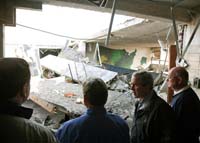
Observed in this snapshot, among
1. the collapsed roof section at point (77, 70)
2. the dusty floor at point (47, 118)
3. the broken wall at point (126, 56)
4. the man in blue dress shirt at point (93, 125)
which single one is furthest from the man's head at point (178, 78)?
the broken wall at point (126, 56)

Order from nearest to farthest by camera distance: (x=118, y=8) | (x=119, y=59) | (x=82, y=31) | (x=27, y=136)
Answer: (x=27, y=136) < (x=118, y=8) < (x=82, y=31) < (x=119, y=59)

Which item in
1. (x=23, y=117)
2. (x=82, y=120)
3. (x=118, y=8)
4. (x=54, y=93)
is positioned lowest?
(x=54, y=93)

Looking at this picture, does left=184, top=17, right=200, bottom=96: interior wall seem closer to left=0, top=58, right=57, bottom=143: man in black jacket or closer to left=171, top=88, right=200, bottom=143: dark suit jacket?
left=171, top=88, right=200, bottom=143: dark suit jacket

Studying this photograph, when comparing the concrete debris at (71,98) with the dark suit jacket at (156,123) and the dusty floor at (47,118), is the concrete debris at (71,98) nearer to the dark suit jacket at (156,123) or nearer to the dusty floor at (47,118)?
the dusty floor at (47,118)

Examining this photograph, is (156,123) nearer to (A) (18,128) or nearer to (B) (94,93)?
(B) (94,93)

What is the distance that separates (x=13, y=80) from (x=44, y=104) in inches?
138

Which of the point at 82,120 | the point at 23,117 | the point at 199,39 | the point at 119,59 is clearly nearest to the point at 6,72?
the point at 23,117

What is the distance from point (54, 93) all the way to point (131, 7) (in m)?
2.48

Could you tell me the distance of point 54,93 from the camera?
4.93 metres

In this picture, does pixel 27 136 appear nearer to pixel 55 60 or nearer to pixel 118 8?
pixel 118 8

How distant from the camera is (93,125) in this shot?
162 centimetres

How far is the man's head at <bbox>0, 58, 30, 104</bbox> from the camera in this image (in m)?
1.16

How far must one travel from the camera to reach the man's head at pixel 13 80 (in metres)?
1.16

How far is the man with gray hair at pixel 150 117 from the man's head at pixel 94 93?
0.61m
